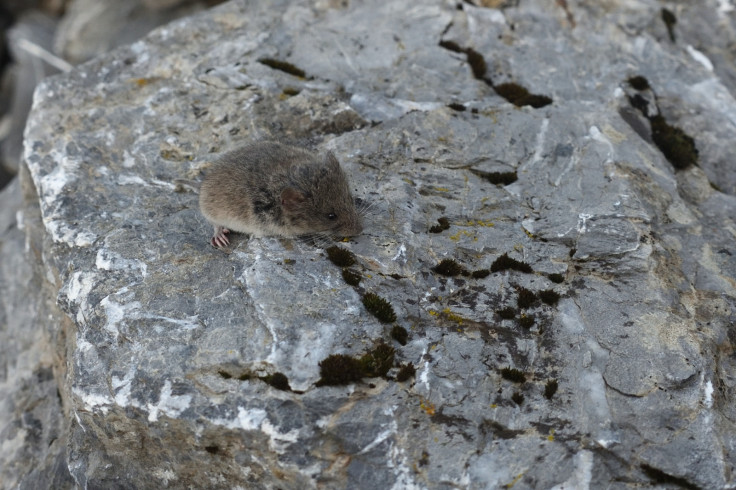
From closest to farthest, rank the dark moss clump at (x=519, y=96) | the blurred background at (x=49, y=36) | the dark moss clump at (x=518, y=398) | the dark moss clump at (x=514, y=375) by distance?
1. the dark moss clump at (x=518, y=398)
2. the dark moss clump at (x=514, y=375)
3. the dark moss clump at (x=519, y=96)
4. the blurred background at (x=49, y=36)

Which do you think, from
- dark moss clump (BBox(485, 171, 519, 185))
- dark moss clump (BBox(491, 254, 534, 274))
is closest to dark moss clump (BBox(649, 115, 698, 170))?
dark moss clump (BBox(485, 171, 519, 185))

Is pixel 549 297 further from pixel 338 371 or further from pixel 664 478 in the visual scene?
pixel 338 371

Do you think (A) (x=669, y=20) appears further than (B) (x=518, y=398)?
Yes

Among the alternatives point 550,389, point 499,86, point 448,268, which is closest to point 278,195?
point 448,268

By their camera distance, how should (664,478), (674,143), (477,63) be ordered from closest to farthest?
(664,478)
(674,143)
(477,63)

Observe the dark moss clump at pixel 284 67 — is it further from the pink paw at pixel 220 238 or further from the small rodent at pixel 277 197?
the pink paw at pixel 220 238

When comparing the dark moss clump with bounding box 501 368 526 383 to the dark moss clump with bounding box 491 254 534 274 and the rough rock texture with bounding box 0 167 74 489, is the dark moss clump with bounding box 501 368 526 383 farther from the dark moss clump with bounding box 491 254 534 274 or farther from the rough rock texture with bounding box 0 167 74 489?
the rough rock texture with bounding box 0 167 74 489

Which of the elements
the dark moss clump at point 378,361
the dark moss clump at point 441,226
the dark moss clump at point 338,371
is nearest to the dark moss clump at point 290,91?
the dark moss clump at point 441,226

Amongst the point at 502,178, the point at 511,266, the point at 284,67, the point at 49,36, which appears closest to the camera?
the point at 511,266
